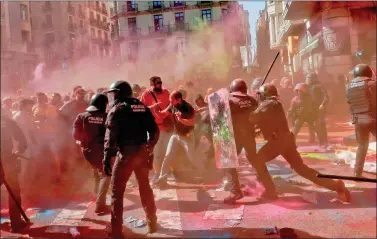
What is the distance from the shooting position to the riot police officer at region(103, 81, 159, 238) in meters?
3.10

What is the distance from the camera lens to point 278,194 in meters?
4.21

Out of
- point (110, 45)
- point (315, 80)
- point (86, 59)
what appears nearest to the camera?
point (315, 80)

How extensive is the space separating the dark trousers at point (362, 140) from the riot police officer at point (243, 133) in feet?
3.74

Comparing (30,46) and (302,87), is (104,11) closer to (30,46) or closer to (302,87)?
(30,46)

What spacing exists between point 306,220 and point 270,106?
3.96 feet

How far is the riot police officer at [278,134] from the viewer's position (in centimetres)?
372

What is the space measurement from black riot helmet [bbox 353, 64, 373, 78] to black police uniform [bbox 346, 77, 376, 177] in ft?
0.12

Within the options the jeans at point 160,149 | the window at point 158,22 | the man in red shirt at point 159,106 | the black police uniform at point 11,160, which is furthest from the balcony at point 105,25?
the black police uniform at point 11,160

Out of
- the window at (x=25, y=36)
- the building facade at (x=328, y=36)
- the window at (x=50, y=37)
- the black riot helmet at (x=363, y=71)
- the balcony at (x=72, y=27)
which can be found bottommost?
the black riot helmet at (x=363, y=71)

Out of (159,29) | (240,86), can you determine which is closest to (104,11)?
(159,29)

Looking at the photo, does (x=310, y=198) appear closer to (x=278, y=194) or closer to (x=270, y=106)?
(x=278, y=194)

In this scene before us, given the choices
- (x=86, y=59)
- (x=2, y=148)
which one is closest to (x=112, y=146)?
(x=2, y=148)

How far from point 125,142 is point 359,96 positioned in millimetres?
2758

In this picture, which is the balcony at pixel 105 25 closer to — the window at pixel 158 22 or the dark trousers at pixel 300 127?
the window at pixel 158 22
